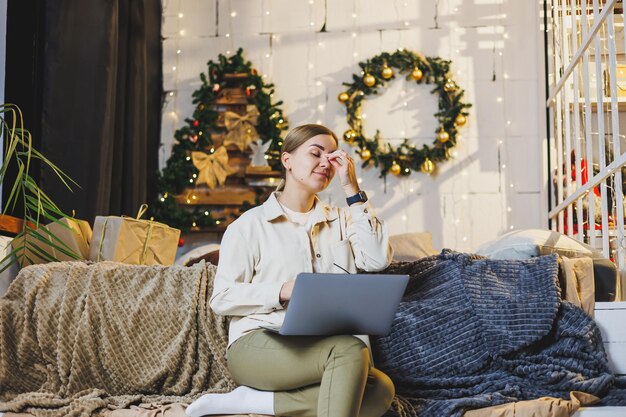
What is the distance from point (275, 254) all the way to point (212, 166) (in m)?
2.48

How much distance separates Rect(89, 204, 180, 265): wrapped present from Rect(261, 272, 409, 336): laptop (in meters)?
1.18

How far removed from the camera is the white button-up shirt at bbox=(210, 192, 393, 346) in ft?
7.25

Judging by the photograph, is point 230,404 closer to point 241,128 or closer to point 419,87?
point 241,128

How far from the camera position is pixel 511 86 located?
468 centimetres

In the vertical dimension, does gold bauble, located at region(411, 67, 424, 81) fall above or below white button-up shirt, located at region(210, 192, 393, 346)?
above

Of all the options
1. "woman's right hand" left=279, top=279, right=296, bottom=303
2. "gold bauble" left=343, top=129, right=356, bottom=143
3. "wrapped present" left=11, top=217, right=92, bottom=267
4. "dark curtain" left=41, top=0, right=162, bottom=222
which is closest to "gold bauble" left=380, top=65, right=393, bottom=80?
"gold bauble" left=343, top=129, right=356, bottom=143

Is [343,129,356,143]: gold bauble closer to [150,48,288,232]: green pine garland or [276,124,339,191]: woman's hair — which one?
[150,48,288,232]: green pine garland

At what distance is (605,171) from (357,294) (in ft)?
5.42

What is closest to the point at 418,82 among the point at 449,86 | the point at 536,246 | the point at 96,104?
the point at 449,86

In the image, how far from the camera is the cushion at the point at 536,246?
9.40 feet

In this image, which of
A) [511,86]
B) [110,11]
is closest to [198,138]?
[110,11]

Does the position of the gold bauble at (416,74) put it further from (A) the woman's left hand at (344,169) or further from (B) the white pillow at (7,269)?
(B) the white pillow at (7,269)

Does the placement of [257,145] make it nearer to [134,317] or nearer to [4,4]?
[4,4]

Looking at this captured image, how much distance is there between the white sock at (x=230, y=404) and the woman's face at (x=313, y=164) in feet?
2.03
